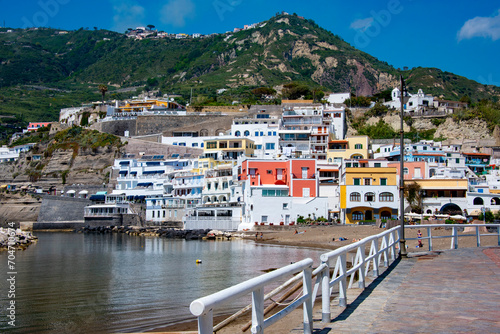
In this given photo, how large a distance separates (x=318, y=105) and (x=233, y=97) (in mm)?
29511

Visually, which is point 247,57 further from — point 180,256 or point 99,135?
point 180,256

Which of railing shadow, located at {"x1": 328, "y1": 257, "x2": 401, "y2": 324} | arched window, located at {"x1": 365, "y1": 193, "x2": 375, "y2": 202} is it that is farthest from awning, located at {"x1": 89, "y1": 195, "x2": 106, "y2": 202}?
railing shadow, located at {"x1": 328, "y1": 257, "x2": 401, "y2": 324}

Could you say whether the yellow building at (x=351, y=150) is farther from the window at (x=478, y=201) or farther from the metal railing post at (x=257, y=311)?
the metal railing post at (x=257, y=311)

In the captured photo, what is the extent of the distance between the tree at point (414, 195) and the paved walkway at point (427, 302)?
36.9m

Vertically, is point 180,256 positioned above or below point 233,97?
below

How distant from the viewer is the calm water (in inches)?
558

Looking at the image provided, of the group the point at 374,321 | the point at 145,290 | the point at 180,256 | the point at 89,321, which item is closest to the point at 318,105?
the point at 180,256

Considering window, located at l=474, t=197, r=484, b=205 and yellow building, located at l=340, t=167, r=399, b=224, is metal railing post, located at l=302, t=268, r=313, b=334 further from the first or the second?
window, located at l=474, t=197, r=484, b=205

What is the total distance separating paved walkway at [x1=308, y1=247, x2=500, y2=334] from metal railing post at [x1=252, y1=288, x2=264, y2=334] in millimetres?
1788

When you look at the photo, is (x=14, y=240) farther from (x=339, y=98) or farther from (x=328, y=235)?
(x=339, y=98)

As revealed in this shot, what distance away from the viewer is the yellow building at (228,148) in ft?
220

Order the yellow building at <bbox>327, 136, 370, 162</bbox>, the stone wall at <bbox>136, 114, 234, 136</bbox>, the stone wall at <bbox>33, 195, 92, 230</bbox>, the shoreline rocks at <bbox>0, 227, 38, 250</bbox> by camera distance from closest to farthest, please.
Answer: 1. the shoreline rocks at <bbox>0, 227, 38, 250</bbox>
2. the yellow building at <bbox>327, 136, 370, 162</bbox>
3. the stone wall at <bbox>33, 195, 92, 230</bbox>
4. the stone wall at <bbox>136, 114, 234, 136</bbox>

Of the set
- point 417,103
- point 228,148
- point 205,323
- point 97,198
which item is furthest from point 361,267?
point 417,103

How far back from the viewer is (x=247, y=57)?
509 ft
